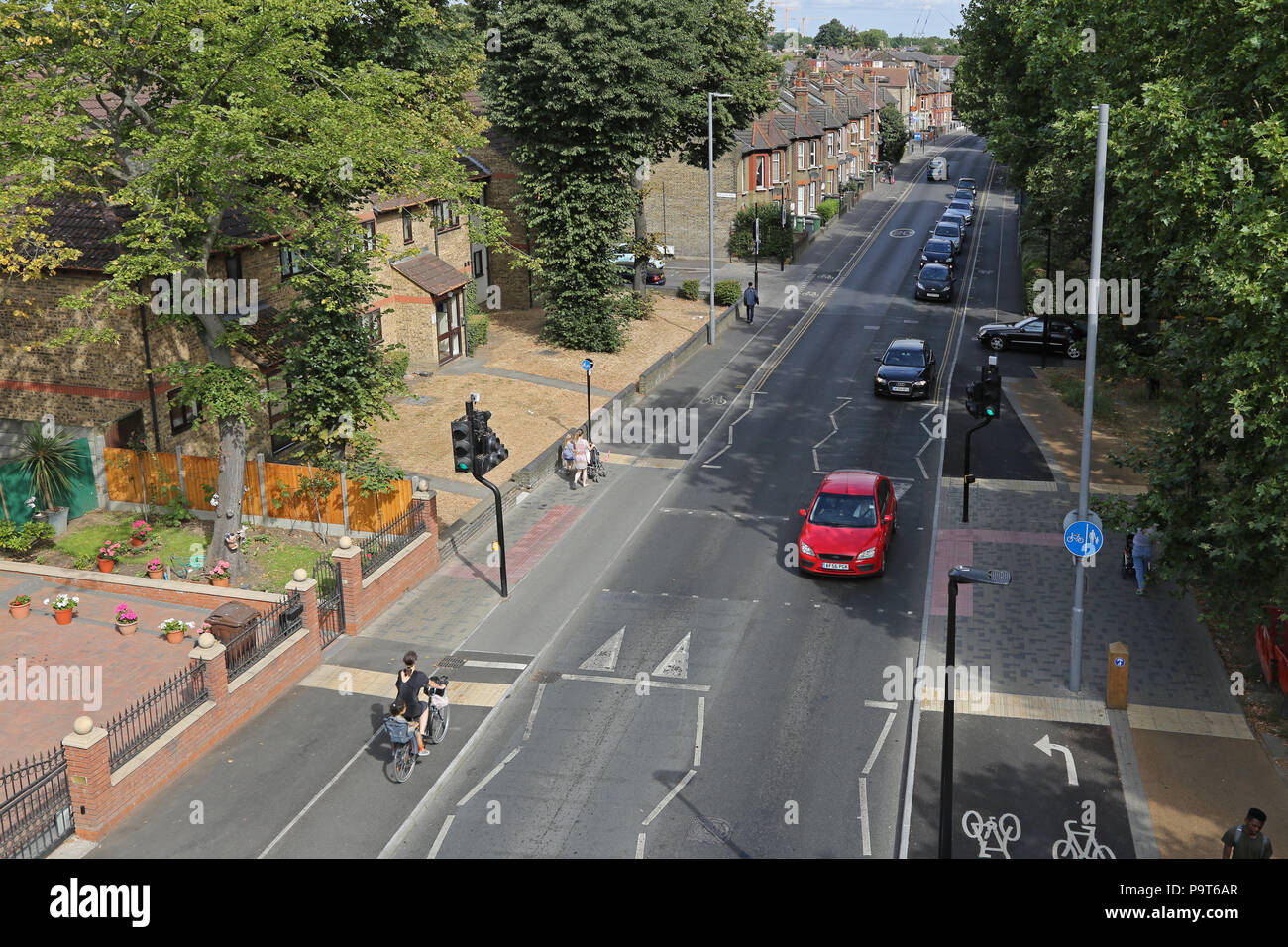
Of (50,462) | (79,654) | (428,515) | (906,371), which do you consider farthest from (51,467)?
(906,371)

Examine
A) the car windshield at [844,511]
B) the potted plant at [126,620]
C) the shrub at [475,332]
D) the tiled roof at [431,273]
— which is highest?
the tiled roof at [431,273]

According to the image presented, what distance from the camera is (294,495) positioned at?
85.6 feet

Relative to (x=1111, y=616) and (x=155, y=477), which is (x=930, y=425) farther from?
(x=155, y=477)

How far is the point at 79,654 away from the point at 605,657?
937 centimetres

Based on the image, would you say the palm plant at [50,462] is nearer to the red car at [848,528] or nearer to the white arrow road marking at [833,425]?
the red car at [848,528]

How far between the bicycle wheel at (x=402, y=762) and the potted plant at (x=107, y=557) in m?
10.5

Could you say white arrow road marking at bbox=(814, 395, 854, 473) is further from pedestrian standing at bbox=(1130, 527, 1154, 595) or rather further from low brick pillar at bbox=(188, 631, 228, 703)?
low brick pillar at bbox=(188, 631, 228, 703)

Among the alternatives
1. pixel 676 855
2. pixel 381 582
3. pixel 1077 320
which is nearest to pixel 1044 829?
pixel 676 855

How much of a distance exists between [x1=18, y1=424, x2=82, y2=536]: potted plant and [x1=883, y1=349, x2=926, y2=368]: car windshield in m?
24.1

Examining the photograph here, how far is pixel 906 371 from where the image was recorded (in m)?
36.4

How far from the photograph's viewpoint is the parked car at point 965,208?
236 feet

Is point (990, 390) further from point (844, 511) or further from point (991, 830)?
point (991, 830)

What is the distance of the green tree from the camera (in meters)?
20.0

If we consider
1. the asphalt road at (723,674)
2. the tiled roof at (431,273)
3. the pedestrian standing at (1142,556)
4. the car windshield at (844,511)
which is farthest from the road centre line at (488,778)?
the tiled roof at (431,273)
